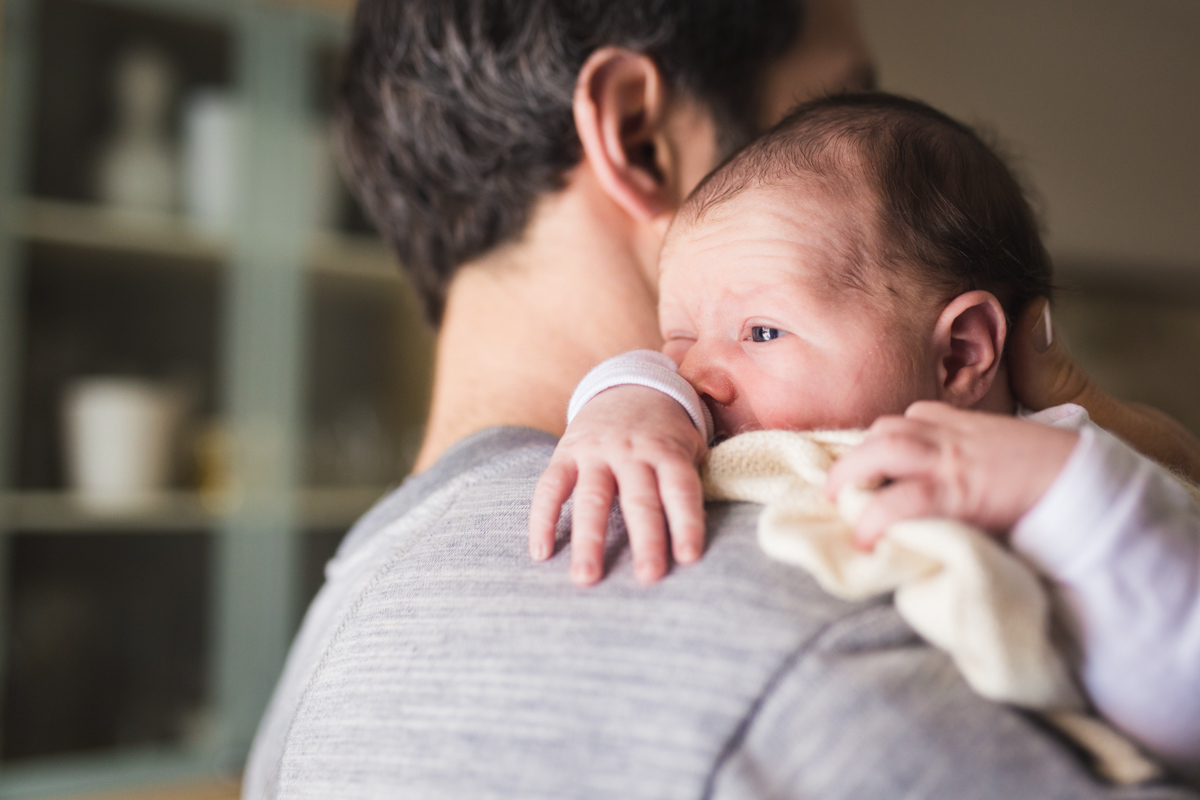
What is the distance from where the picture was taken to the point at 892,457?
0.52m

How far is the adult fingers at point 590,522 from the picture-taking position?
562mm

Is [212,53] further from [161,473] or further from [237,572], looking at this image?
[237,572]

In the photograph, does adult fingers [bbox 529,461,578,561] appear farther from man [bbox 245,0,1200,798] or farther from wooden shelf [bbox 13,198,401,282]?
wooden shelf [bbox 13,198,401,282]

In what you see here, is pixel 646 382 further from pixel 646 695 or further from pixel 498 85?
pixel 498 85

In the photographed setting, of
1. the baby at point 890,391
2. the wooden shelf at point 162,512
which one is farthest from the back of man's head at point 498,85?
the wooden shelf at point 162,512

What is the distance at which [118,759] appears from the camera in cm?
210

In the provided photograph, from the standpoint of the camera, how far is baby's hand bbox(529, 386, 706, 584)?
1.83ft

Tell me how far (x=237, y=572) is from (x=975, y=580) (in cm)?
213

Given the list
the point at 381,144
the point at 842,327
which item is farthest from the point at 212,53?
the point at 842,327

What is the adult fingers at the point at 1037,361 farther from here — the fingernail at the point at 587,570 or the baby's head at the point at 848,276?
the fingernail at the point at 587,570

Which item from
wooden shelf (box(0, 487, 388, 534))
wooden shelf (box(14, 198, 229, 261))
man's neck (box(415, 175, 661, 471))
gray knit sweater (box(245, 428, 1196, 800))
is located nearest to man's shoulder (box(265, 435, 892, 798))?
gray knit sweater (box(245, 428, 1196, 800))

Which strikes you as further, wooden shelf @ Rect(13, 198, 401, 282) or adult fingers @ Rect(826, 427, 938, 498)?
wooden shelf @ Rect(13, 198, 401, 282)

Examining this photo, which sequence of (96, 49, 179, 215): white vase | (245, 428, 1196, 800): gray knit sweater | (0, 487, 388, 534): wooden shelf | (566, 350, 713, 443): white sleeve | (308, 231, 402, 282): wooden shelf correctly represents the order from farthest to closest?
(308, 231, 402, 282): wooden shelf → (96, 49, 179, 215): white vase → (0, 487, 388, 534): wooden shelf → (566, 350, 713, 443): white sleeve → (245, 428, 1196, 800): gray knit sweater

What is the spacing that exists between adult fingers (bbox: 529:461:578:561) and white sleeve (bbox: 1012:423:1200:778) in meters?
0.28
